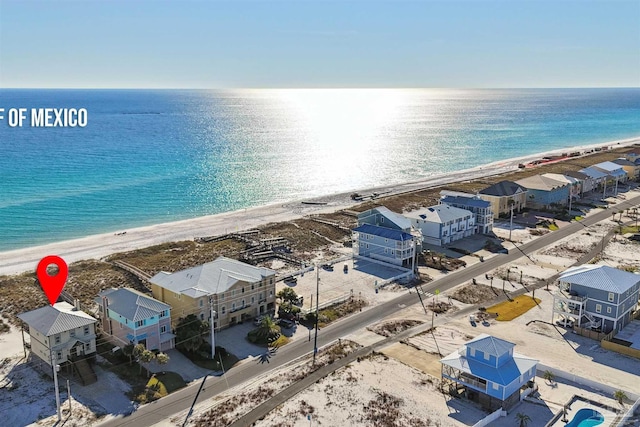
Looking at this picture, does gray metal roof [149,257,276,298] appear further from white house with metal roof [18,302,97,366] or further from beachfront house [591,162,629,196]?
beachfront house [591,162,629,196]

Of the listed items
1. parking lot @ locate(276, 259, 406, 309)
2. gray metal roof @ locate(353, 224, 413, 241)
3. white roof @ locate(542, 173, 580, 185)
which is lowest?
parking lot @ locate(276, 259, 406, 309)

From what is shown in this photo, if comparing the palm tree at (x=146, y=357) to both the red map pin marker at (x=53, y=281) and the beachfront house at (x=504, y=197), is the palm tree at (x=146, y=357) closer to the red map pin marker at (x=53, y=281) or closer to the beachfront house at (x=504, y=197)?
the red map pin marker at (x=53, y=281)

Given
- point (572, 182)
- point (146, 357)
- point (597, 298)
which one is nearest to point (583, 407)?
point (597, 298)

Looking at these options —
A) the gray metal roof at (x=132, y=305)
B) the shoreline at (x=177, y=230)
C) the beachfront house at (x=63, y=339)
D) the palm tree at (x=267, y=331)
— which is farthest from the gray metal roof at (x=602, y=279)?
the shoreline at (x=177, y=230)

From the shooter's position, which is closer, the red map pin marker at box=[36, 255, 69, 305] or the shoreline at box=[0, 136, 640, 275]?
the red map pin marker at box=[36, 255, 69, 305]

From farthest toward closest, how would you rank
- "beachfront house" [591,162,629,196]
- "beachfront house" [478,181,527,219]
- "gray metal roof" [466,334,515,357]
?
1. "beachfront house" [591,162,629,196]
2. "beachfront house" [478,181,527,219]
3. "gray metal roof" [466,334,515,357]

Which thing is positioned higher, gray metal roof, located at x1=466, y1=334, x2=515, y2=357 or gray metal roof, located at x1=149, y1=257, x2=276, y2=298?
gray metal roof, located at x1=149, y1=257, x2=276, y2=298

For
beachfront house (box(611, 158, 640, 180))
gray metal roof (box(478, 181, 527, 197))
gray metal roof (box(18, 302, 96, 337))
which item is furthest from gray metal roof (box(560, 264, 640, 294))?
beachfront house (box(611, 158, 640, 180))

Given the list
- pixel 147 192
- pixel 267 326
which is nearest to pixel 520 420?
pixel 267 326
